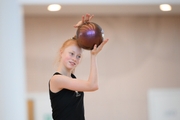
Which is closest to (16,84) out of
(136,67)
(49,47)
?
(49,47)

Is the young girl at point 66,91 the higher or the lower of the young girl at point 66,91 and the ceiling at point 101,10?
the lower

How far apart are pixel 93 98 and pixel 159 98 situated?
57 cm

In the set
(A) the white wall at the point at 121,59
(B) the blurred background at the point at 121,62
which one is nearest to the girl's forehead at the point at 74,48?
(B) the blurred background at the point at 121,62

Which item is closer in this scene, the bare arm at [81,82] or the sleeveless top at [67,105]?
the bare arm at [81,82]

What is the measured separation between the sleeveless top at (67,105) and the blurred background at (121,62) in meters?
1.25

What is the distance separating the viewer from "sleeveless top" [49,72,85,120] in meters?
1.71

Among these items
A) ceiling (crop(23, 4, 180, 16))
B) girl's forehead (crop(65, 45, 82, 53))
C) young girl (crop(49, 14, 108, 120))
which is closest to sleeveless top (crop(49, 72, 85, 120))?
young girl (crop(49, 14, 108, 120))

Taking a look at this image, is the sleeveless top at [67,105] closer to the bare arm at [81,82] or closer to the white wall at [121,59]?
the bare arm at [81,82]

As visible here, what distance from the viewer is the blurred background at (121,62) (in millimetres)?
3018

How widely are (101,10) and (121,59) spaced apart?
0.54 m

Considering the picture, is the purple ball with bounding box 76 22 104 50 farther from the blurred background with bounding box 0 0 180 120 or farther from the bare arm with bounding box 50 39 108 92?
the blurred background with bounding box 0 0 180 120

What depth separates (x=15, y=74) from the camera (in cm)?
86

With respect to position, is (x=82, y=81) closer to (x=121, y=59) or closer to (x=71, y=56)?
(x=71, y=56)

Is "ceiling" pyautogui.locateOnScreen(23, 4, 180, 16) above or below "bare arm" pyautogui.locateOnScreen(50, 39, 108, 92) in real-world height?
above
